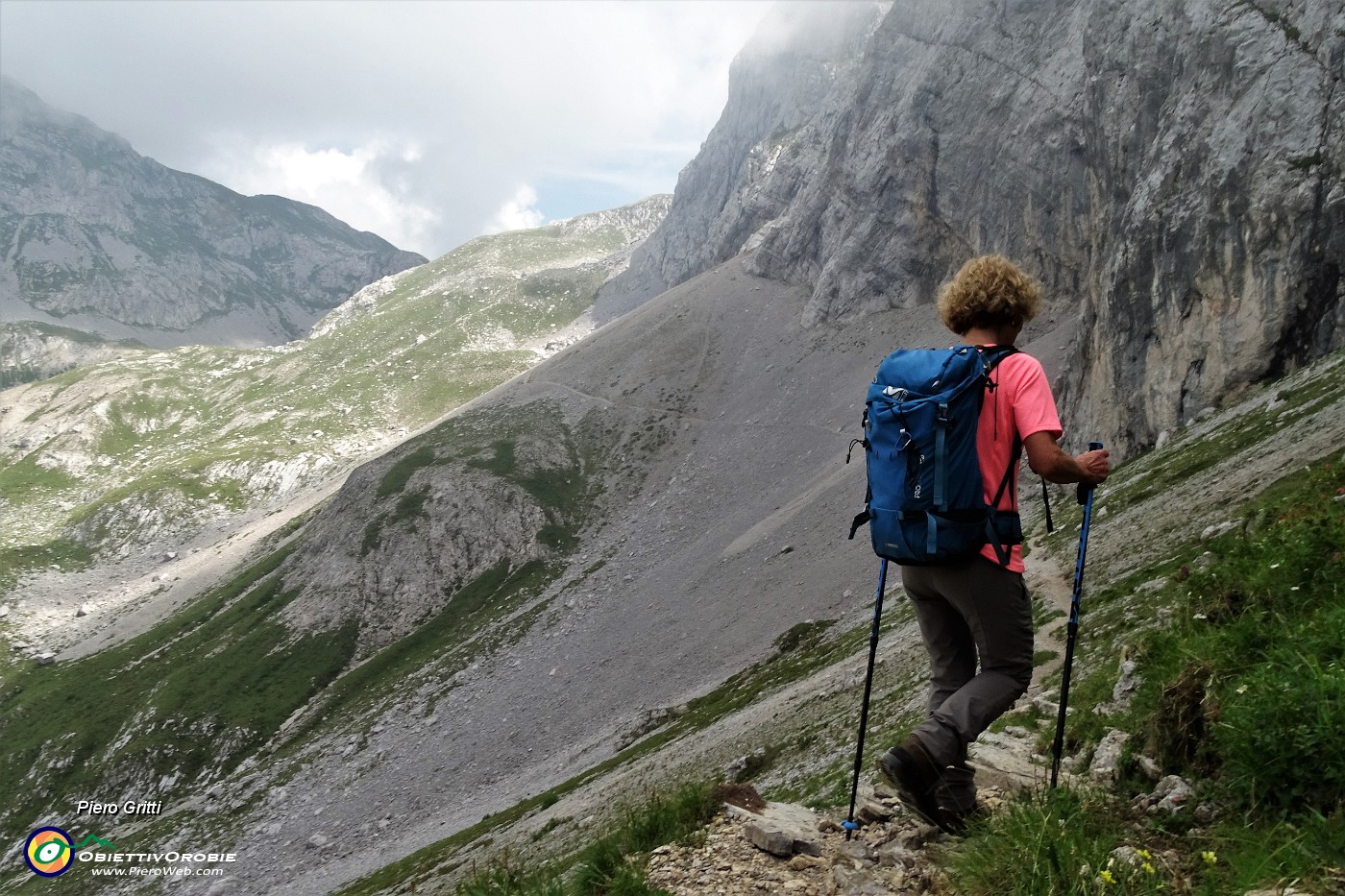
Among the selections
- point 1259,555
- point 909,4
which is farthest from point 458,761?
point 909,4

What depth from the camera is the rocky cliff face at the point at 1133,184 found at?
39.5m

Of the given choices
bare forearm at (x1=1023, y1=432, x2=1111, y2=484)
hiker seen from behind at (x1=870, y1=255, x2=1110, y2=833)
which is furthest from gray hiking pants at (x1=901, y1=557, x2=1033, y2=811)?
bare forearm at (x1=1023, y1=432, x2=1111, y2=484)

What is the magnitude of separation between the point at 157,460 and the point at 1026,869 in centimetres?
22738

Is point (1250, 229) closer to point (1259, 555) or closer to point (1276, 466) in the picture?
point (1276, 466)

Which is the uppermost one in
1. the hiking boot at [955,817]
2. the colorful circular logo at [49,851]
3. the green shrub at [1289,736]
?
the green shrub at [1289,736]

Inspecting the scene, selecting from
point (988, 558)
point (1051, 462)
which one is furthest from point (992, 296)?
point (988, 558)

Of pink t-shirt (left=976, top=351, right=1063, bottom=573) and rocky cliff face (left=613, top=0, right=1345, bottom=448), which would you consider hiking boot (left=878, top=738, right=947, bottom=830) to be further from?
rocky cliff face (left=613, top=0, right=1345, bottom=448)

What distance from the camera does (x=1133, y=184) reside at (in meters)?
54.6

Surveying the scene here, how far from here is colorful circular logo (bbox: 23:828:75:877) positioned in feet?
94.0

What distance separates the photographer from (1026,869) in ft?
15.4

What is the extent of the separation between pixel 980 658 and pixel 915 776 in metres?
1.05

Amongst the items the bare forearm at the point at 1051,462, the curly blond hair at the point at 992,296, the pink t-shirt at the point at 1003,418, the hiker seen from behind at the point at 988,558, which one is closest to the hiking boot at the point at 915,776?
the hiker seen from behind at the point at 988,558

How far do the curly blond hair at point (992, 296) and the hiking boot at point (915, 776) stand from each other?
3423 millimetres

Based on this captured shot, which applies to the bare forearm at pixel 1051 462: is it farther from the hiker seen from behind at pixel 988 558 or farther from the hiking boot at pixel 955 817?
the hiking boot at pixel 955 817
